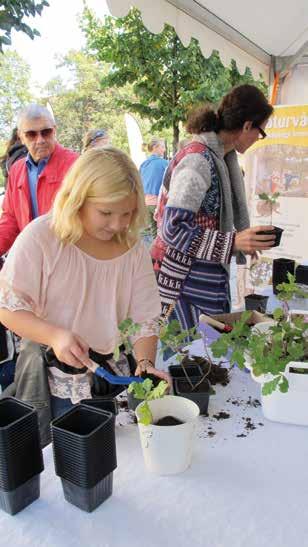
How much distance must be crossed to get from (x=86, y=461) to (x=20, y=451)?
117 mm

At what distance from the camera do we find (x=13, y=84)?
1295 cm

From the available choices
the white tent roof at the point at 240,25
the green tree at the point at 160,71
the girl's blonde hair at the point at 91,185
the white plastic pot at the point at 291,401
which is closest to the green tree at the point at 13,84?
the green tree at the point at 160,71

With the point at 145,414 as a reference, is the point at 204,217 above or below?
above

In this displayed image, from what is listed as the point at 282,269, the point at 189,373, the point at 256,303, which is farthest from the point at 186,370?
the point at 282,269

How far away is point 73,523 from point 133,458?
0.21 m

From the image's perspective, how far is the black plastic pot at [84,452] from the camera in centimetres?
74

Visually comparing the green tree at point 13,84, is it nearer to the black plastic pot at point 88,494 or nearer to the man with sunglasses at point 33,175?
the man with sunglasses at point 33,175

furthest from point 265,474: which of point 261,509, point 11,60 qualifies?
point 11,60

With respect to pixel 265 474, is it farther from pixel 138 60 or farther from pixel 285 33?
pixel 138 60

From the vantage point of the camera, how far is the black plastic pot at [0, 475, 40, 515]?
76 cm

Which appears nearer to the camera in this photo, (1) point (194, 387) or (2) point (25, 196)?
(1) point (194, 387)

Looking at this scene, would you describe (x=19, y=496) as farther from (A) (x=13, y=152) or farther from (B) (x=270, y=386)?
(A) (x=13, y=152)

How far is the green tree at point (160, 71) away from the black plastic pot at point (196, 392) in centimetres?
618

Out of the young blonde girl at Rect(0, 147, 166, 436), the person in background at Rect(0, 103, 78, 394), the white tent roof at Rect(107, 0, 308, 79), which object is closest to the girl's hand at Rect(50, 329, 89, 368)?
the young blonde girl at Rect(0, 147, 166, 436)
